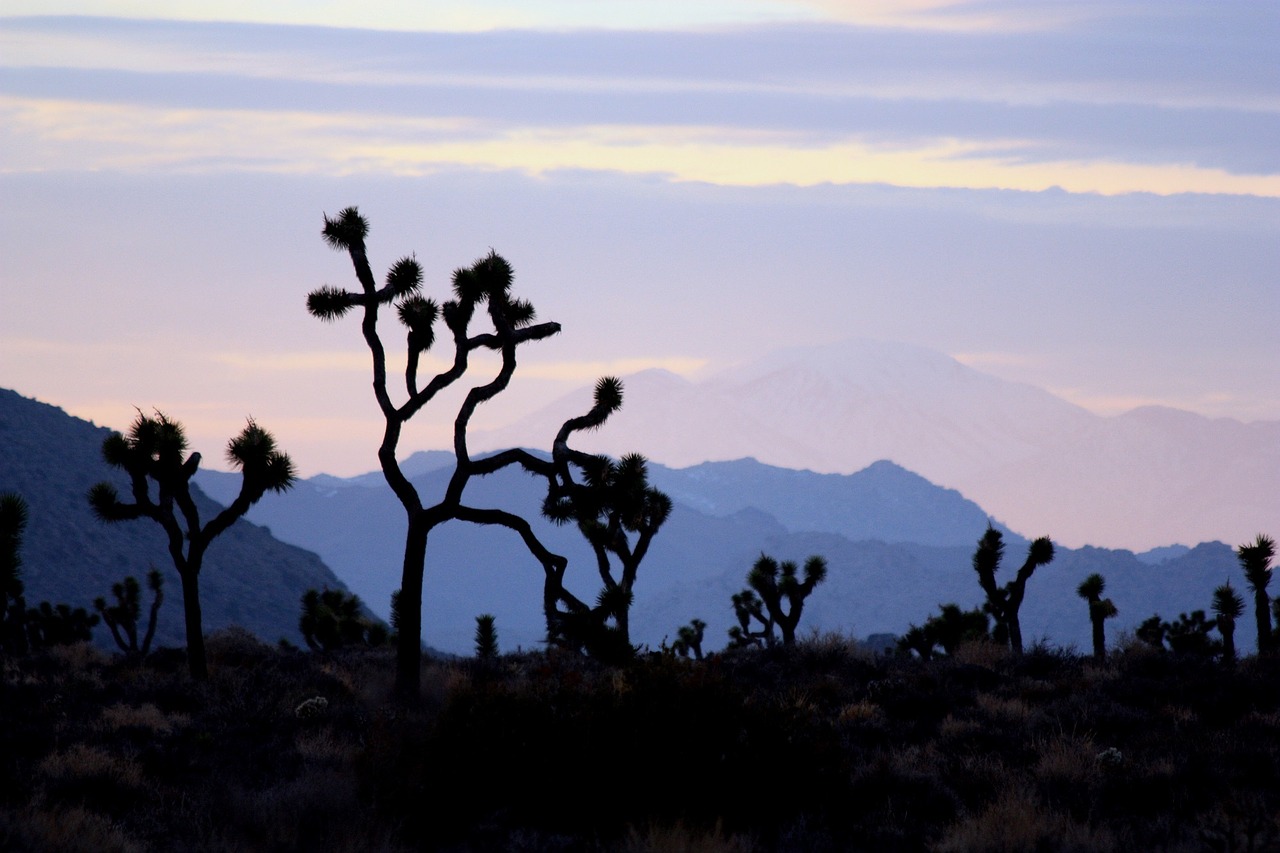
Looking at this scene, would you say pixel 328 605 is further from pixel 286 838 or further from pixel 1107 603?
pixel 286 838

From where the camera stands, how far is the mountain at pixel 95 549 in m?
102

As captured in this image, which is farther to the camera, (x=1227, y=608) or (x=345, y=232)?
(x=1227, y=608)

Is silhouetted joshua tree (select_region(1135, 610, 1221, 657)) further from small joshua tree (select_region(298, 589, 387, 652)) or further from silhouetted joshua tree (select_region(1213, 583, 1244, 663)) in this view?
small joshua tree (select_region(298, 589, 387, 652))

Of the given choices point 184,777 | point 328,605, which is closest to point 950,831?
point 184,777

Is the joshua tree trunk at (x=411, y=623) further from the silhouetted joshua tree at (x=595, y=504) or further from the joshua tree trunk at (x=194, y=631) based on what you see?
the joshua tree trunk at (x=194, y=631)

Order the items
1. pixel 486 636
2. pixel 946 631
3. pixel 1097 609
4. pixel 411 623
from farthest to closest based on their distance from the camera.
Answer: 1. pixel 946 631
2. pixel 486 636
3. pixel 1097 609
4. pixel 411 623

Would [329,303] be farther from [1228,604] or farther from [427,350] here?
[1228,604]

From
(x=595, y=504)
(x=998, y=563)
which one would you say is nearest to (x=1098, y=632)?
(x=998, y=563)

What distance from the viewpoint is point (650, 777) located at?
33.5ft

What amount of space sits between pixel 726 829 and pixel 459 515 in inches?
396

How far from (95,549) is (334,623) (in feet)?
281

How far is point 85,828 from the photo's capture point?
977 cm

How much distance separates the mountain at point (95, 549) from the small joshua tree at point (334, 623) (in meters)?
62.8

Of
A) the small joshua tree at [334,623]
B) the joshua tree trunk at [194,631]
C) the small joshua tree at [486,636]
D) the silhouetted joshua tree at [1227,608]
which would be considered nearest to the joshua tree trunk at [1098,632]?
the silhouetted joshua tree at [1227,608]
